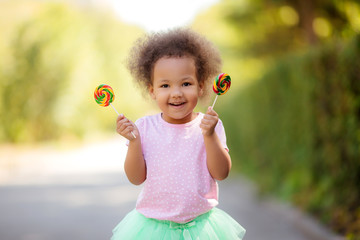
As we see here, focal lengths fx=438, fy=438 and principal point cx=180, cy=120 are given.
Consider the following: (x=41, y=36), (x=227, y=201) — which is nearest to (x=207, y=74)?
(x=227, y=201)

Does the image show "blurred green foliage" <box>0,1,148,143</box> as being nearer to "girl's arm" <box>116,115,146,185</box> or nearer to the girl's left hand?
"girl's arm" <box>116,115,146,185</box>

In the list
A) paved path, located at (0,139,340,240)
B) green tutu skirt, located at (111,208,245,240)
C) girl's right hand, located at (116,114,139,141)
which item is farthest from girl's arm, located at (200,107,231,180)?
paved path, located at (0,139,340,240)

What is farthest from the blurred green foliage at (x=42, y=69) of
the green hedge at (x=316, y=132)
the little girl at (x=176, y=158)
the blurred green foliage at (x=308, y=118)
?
the little girl at (x=176, y=158)

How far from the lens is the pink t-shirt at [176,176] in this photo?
2463mm

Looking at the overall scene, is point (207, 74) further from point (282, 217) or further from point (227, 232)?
point (282, 217)

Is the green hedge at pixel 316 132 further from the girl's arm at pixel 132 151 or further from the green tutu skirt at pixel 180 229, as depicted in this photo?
the girl's arm at pixel 132 151

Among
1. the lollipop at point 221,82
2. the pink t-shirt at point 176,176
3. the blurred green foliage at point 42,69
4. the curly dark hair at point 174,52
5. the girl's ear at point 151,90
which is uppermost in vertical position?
the blurred green foliage at point 42,69

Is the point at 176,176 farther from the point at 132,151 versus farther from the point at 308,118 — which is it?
the point at 308,118

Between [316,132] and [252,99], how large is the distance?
4.72 meters

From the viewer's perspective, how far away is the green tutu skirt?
8.12ft

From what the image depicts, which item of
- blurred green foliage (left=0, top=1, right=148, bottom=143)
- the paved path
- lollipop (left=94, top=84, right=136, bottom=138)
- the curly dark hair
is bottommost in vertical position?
the paved path

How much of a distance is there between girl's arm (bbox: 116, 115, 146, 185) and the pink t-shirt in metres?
0.05

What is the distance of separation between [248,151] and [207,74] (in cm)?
1000

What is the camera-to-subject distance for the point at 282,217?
7.33 meters
